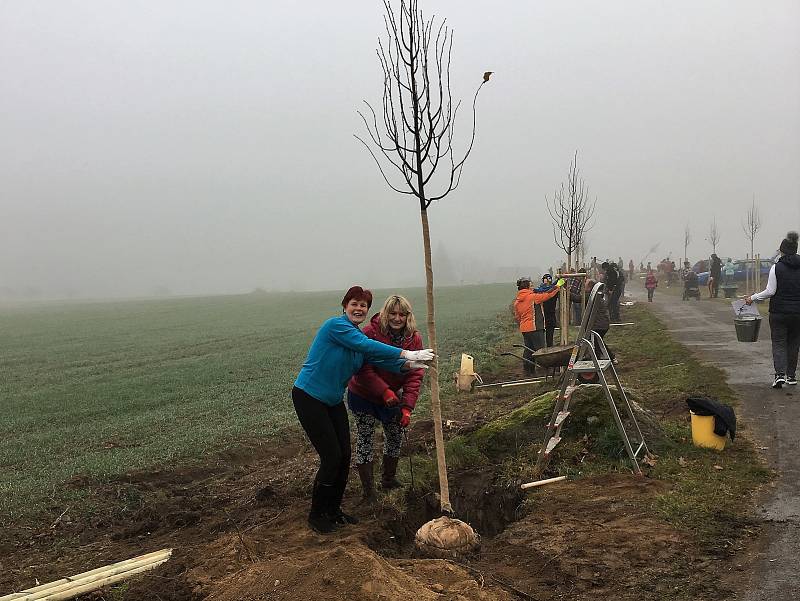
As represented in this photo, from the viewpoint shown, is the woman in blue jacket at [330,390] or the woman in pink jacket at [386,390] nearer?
the woman in blue jacket at [330,390]

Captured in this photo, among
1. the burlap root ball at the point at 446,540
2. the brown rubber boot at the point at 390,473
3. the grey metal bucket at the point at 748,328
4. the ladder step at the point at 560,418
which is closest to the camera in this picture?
the burlap root ball at the point at 446,540

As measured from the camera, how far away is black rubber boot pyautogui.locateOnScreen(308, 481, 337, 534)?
498 cm

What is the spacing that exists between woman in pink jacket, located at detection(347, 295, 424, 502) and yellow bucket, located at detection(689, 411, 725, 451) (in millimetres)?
2757

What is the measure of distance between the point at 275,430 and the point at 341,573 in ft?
21.2

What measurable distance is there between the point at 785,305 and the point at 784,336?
413 millimetres

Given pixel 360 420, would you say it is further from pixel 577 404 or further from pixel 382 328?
pixel 577 404

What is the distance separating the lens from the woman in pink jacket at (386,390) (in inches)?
215

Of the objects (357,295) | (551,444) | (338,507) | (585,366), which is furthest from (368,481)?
(585,366)

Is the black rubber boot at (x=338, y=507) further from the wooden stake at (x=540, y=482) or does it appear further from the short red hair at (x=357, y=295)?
the wooden stake at (x=540, y=482)

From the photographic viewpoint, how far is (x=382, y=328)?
5.59 m

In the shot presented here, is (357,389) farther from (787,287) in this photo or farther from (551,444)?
(787,287)

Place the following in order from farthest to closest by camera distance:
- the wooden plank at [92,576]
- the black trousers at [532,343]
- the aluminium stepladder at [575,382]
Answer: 1. the black trousers at [532,343]
2. the aluminium stepladder at [575,382]
3. the wooden plank at [92,576]

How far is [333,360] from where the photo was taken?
4.97 metres

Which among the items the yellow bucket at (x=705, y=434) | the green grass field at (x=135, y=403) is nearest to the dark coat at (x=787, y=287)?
the yellow bucket at (x=705, y=434)
